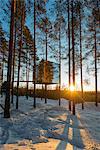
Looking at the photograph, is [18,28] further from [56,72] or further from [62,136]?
[62,136]

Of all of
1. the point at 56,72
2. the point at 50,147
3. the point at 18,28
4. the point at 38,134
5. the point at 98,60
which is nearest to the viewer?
the point at 50,147

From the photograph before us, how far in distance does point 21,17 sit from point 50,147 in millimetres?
16030

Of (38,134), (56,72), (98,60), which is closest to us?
(38,134)

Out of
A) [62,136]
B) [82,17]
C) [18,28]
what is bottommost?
[62,136]

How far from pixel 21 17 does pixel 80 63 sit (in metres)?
8.28

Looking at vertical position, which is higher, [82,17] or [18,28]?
[82,17]

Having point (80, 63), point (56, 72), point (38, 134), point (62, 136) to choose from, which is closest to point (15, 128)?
point (38, 134)

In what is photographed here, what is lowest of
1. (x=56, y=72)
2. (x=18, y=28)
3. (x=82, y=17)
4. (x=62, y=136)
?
(x=62, y=136)

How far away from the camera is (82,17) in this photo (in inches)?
957

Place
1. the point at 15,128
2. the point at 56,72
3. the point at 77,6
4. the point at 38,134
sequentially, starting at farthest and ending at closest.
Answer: the point at 56,72
the point at 77,6
the point at 15,128
the point at 38,134

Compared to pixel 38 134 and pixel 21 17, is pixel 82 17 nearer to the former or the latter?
pixel 21 17

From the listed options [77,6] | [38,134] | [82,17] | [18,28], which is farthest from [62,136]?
[82,17]

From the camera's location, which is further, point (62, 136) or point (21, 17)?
point (21, 17)

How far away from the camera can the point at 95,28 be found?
2442 cm
